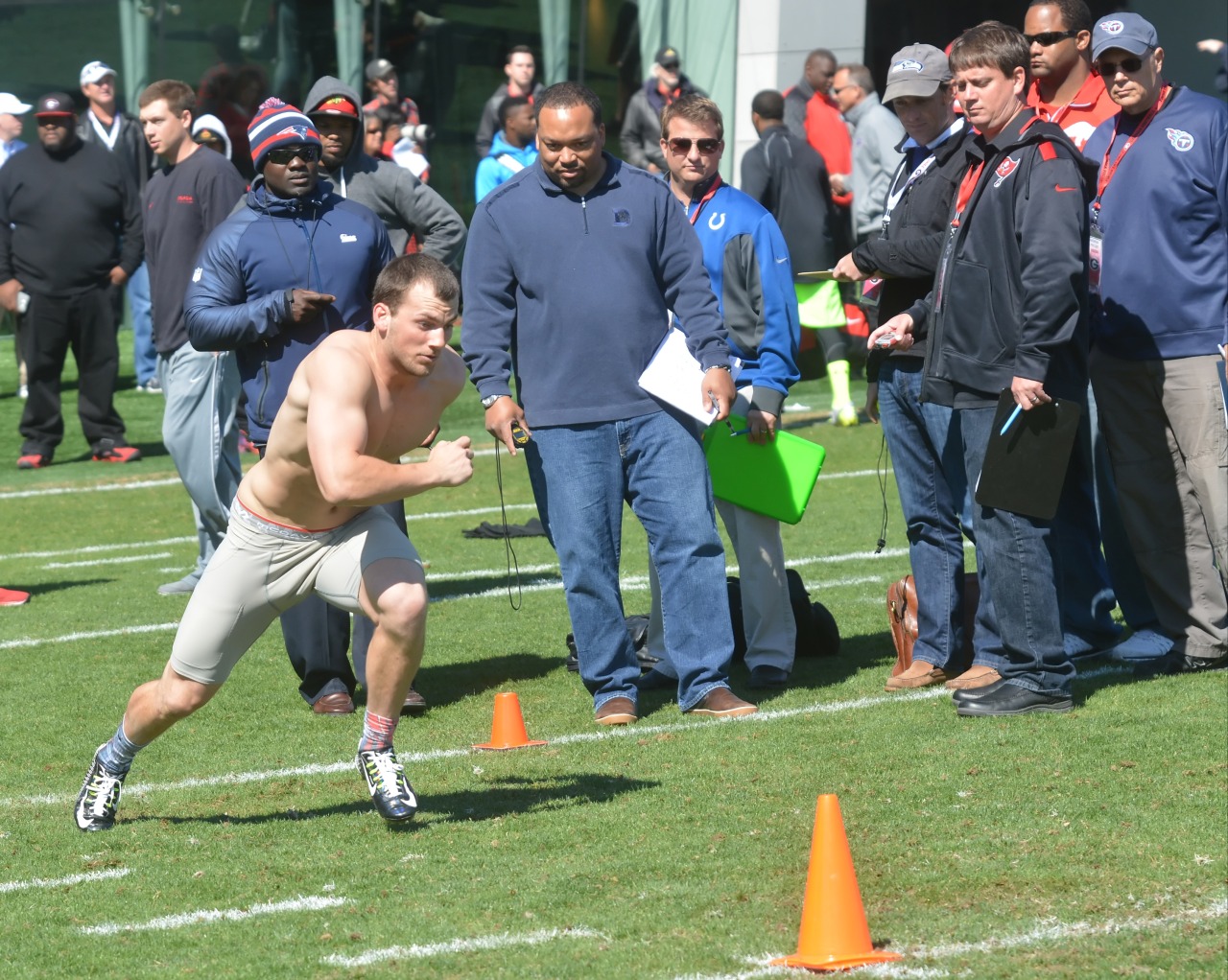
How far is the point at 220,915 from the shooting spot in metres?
5.22

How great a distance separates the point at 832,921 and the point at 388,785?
6.10ft

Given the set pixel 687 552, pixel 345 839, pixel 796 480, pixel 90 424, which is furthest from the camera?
pixel 90 424

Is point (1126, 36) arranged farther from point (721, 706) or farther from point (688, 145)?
point (721, 706)

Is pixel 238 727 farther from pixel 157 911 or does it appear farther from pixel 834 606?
pixel 834 606

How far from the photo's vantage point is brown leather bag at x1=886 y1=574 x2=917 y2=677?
8.01m

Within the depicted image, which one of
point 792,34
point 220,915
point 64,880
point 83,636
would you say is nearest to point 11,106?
point 83,636

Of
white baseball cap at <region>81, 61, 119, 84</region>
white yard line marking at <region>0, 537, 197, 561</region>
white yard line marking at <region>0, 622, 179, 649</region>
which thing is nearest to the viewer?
white yard line marking at <region>0, 622, 179, 649</region>

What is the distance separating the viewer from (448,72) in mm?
24062

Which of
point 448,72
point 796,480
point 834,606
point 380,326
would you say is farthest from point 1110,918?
point 448,72

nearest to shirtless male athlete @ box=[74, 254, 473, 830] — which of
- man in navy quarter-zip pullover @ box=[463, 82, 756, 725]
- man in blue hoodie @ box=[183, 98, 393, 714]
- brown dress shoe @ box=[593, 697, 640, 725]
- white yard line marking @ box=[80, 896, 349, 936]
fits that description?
white yard line marking @ box=[80, 896, 349, 936]

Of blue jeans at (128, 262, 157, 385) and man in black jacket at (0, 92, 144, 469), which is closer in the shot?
man in black jacket at (0, 92, 144, 469)

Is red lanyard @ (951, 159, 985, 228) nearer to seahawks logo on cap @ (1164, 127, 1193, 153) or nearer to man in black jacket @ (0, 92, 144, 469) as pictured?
seahawks logo on cap @ (1164, 127, 1193, 153)

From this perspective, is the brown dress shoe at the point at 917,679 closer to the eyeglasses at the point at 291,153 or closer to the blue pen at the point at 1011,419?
the blue pen at the point at 1011,419

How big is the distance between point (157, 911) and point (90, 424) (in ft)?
36.9
